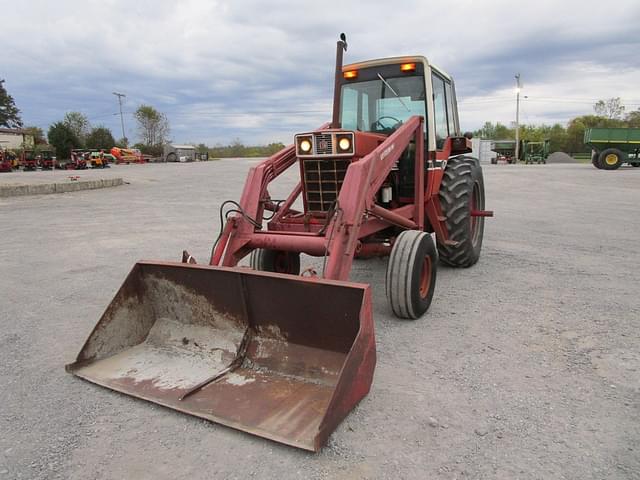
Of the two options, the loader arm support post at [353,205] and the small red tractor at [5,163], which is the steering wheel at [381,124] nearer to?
the loader arm support post at [353,205]

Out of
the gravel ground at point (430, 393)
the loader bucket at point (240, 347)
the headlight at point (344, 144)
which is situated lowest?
the gravel ground at point (430, 393)

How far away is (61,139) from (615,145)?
51457 mm

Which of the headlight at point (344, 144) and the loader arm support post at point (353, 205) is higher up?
the headlight at point (344, 144)

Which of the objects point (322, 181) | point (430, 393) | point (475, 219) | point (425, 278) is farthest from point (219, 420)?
point (475, 219)

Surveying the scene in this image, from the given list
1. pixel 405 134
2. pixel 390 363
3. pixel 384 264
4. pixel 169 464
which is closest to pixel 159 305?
pixel 169 464

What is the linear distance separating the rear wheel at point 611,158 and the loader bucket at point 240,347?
95.9 ft

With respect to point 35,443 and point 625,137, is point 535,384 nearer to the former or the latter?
point 35,443

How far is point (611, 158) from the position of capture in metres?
27.2

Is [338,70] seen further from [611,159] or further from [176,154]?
[176,154]

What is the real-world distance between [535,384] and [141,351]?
9.30 ft

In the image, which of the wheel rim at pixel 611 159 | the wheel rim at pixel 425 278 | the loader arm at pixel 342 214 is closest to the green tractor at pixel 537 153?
the wheel rim at pixel 611 159

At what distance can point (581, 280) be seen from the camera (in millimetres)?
5594

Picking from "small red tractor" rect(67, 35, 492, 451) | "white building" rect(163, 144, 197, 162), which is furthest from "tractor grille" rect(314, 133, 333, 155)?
"white building" rect(163, 144, 197, 162)

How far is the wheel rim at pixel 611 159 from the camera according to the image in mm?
27011
